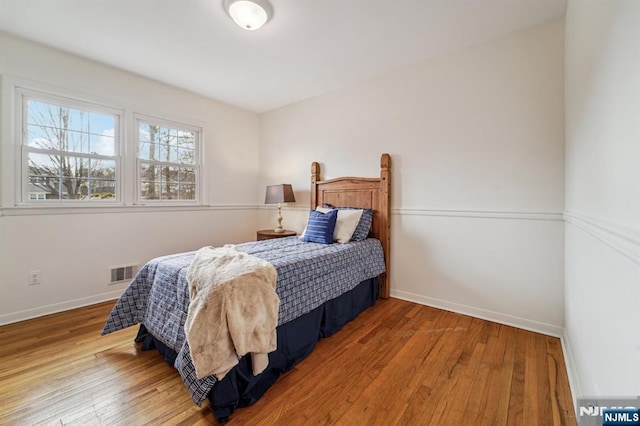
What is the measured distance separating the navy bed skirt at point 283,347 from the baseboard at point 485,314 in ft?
1.65

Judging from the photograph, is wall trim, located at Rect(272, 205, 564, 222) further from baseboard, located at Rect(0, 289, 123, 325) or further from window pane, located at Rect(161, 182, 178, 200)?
baseboard, located at Rect(0, 289, 123, 325)

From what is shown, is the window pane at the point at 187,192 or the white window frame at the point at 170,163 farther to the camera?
the window pane at the point at 187,192

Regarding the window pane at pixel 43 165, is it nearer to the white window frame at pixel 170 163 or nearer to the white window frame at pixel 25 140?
the white window frame at pixel 25 140

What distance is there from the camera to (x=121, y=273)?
2955mm

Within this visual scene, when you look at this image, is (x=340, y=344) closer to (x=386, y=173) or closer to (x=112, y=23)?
(x=386, y=173)

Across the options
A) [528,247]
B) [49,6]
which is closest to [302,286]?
[528,247]

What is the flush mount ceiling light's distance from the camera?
1.86 m

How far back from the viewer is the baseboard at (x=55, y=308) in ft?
7.66

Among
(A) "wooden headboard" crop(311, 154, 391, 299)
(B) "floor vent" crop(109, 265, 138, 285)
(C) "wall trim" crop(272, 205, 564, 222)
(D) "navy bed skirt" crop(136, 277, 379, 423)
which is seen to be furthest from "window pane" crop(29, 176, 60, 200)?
(C) "wall trim" crop(272, 205, 564, 222)

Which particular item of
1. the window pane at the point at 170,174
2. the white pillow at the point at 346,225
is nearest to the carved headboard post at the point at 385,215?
the white pillow at the point at 346,225

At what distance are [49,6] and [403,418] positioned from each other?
141 inches

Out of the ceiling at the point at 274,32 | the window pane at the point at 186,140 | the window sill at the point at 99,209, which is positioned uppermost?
the ceiling at the point at 274,32

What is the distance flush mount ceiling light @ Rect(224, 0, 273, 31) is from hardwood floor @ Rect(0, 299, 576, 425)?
2.48 metres

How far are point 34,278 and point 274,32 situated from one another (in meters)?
3.09
